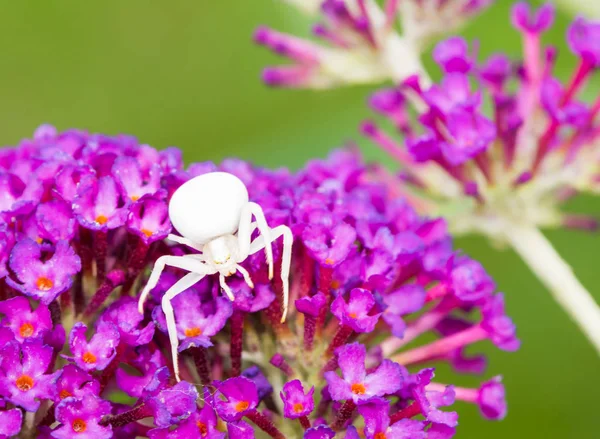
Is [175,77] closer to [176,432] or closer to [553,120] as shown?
[553,120]

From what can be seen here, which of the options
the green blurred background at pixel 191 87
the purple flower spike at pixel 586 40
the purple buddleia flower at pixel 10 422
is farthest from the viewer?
the green blurred background at pixel 191 87

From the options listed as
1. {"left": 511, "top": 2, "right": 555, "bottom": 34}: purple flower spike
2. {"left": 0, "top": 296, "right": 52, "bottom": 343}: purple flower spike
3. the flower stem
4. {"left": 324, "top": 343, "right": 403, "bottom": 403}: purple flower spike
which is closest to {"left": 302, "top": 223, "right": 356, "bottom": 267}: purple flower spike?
{"left": 324, "top": 343, "right": 403, "bottom": 403}: purple flower spike

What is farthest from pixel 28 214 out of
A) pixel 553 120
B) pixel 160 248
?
pixel 553 120

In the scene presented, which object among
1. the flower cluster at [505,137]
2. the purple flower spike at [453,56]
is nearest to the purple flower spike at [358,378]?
the flower cluster at [505,137]

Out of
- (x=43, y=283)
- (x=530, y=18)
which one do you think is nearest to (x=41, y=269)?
(x=43, y=283)

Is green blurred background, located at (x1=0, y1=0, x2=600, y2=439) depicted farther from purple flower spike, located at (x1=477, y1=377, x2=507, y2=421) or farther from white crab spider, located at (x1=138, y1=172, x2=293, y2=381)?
white crab spider, located at (x1=138, y1=172, x2=293, y2=381)

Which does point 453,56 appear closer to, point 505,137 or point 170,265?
point 505,137

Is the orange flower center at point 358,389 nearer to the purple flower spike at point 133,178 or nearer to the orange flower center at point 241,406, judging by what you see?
the orange flower center at point 241,406
